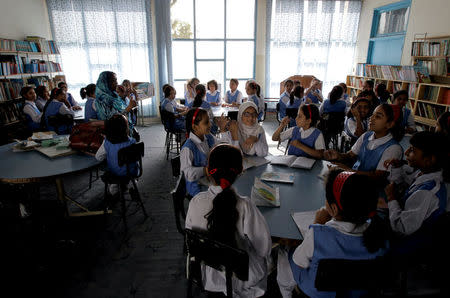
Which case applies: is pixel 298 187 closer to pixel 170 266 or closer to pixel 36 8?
pixel 170 266

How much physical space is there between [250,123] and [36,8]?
6.55 metres

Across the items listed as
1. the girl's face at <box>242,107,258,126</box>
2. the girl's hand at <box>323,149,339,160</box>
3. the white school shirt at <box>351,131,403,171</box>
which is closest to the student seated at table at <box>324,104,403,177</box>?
the white school shirt at <box>351,131,403,171</box>

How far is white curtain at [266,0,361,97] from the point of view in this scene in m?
7.26

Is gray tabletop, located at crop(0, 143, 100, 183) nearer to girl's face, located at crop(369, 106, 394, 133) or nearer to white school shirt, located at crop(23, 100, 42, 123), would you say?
white school shirt, located at crop(23, 100, 42, 123)

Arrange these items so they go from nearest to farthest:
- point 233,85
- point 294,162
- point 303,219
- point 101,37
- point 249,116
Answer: point 303,219 → point 294,162 → point 249,116 → point 233,85 → point 101,37

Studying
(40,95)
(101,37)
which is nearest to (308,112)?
(40,95)

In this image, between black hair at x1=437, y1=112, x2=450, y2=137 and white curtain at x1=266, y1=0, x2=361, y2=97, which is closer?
black hair at x1=437, y1=112, x2=450, y2=137

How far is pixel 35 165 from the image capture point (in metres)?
2.42

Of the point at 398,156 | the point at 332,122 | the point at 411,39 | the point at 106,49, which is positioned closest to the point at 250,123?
the point at 398,156

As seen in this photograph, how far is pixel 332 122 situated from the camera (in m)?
4.34

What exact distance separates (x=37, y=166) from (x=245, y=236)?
6.73 feet

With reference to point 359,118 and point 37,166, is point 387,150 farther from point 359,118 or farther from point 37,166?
point 37,166

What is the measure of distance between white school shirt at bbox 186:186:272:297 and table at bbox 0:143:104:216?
1495mm

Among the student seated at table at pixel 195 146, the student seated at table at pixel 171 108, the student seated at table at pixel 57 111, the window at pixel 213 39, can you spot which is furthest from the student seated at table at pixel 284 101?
the student seated at table at pixel 57 111
